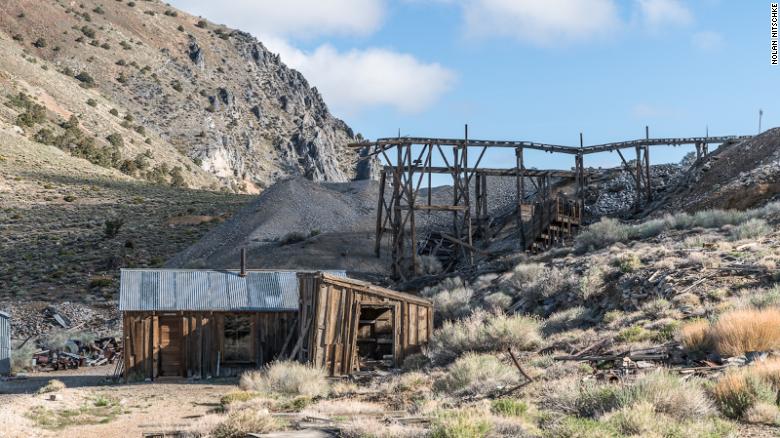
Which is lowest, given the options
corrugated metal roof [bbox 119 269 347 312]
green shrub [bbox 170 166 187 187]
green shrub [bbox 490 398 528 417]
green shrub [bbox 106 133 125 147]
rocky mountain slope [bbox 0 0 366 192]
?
green shrub [bbox 490 398 528 417]

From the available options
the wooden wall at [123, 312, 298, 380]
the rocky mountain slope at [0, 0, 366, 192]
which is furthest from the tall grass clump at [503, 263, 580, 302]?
the rocky mountain slope at [0, 0, 366, 192]

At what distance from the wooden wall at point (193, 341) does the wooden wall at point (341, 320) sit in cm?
168

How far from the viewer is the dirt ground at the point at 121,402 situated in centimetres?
1541

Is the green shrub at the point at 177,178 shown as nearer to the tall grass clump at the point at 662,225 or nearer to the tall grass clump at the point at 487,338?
the tall grass clump at the point at 662,225

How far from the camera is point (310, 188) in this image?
5166 cm

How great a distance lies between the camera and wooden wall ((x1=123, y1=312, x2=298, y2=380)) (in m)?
24.7

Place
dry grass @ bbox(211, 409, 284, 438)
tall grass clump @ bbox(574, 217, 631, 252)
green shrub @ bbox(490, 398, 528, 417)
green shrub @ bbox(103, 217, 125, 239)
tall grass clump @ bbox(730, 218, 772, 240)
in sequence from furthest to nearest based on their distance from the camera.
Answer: green shrub @ bbox(103, 217, 125, 239)
tall grass clump @ bbox(574, 217, 631, 252)
tall grass clump @ bbox(730, 218, 772, 240)
dry grass @ bbox(211, 409, 284, 438)
green shrub @ bbox(490, 398, 528, 417)

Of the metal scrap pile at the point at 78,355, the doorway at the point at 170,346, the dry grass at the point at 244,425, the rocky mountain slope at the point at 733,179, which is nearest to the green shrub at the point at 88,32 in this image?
the metal scrap pile at the point at 78,355

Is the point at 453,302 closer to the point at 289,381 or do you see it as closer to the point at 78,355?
the point at 289,381

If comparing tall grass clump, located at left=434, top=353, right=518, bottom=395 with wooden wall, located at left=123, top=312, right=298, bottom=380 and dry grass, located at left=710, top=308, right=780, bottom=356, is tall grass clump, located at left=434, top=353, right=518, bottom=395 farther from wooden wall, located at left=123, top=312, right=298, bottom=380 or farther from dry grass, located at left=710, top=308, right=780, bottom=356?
wooden wall, located at left=123, top=312, right=298, bottom=380

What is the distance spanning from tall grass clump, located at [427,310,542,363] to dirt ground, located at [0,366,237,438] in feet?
17.8

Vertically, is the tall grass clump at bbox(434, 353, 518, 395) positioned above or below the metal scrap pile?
above

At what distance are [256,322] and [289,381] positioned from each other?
20.1 feet

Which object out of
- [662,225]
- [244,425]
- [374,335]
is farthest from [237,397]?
[662,225]
